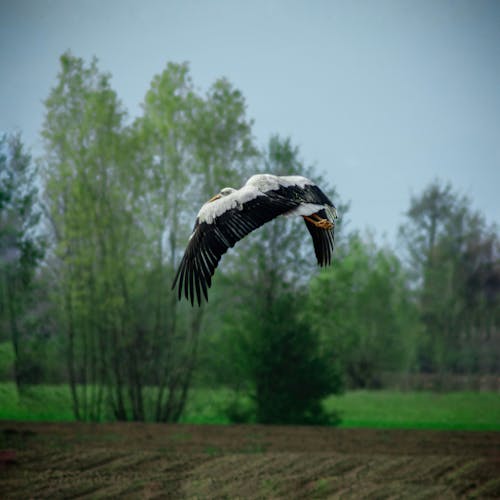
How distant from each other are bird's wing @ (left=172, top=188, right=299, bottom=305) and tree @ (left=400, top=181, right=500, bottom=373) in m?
21.8

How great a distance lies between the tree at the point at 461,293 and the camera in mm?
26172

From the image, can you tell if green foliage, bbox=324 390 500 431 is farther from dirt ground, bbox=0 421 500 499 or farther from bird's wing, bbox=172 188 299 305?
bird's wing, bbox=172 188 299 305

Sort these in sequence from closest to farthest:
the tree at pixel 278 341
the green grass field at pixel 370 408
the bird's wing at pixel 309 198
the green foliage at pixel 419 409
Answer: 1. the bird's wing at pixel 309 198
2. the tree at pixel 278 341
3. the green grass field at pixel 370 408
4. the green foliage at pixel 419 409

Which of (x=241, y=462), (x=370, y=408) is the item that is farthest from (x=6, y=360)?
(x=370, y=408)

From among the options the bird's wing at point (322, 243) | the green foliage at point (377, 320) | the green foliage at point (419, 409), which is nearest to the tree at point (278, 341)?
the green foliage at point (419, 409)

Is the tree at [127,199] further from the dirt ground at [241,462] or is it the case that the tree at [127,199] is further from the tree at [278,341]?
the dirt ground at [241,462]

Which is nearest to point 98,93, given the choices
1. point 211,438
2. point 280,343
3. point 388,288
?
point 280,343

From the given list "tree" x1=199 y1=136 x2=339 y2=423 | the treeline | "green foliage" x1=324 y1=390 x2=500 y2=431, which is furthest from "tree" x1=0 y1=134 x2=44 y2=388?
"green foliage" x1=324 y1=390 x2=500 y2=431

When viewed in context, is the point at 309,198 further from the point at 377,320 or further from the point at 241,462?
the point at 377,320

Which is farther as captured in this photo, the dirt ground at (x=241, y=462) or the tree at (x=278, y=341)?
the tree at (x=278, y=341)

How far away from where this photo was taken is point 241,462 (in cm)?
920

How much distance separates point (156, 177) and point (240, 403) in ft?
18.3

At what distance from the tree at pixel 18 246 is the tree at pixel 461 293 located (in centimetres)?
1627

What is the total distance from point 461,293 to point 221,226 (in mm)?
22591
